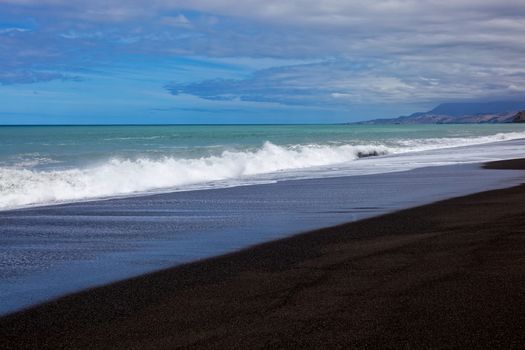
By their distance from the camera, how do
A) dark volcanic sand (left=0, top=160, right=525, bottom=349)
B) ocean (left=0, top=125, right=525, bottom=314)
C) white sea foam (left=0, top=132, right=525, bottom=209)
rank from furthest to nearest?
1. white sea foam (left=0, top=132, right=525, bottom=209)
2. ocean (left=0, top=125, right=525, bottom=314)
3. dark volcanic sand (left=0, top=160, right=525, bottom=349)

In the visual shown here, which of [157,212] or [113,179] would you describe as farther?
[113,179]

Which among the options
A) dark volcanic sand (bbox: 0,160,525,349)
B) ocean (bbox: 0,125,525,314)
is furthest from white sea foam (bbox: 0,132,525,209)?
dark volcanic sand (bbox: 0,160,525,349)

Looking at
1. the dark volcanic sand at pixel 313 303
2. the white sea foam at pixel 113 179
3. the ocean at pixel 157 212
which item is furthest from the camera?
the white sea foam at pixel 113 179

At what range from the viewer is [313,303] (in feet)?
17.5

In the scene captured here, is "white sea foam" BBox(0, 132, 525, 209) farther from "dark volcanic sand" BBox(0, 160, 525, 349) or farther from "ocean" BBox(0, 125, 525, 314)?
"dark volcanic sand" BBox(0, 160, 525, 349)

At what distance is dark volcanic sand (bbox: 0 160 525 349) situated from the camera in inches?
178

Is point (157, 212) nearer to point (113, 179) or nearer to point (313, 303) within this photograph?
point (313, 303)

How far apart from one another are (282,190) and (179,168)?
666 centimetres

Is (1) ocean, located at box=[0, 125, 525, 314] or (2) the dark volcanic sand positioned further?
(1) ocean, located at box=[0, 125, 525, 314]

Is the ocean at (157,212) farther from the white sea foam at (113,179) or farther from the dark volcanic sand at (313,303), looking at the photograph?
the dark volcanic sand at (313,303)

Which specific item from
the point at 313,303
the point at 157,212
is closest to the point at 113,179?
the point at 157,212

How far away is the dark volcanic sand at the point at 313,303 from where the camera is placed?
4.52 metres

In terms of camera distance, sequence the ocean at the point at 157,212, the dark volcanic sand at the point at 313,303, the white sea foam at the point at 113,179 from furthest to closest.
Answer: the white sea foam at the point at 113,179, the ocean at the point at 157,212, the dark volcanic sand at the point at 313,303

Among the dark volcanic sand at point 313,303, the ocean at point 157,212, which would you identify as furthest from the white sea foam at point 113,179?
the dark volcanic sand at point 313,303
